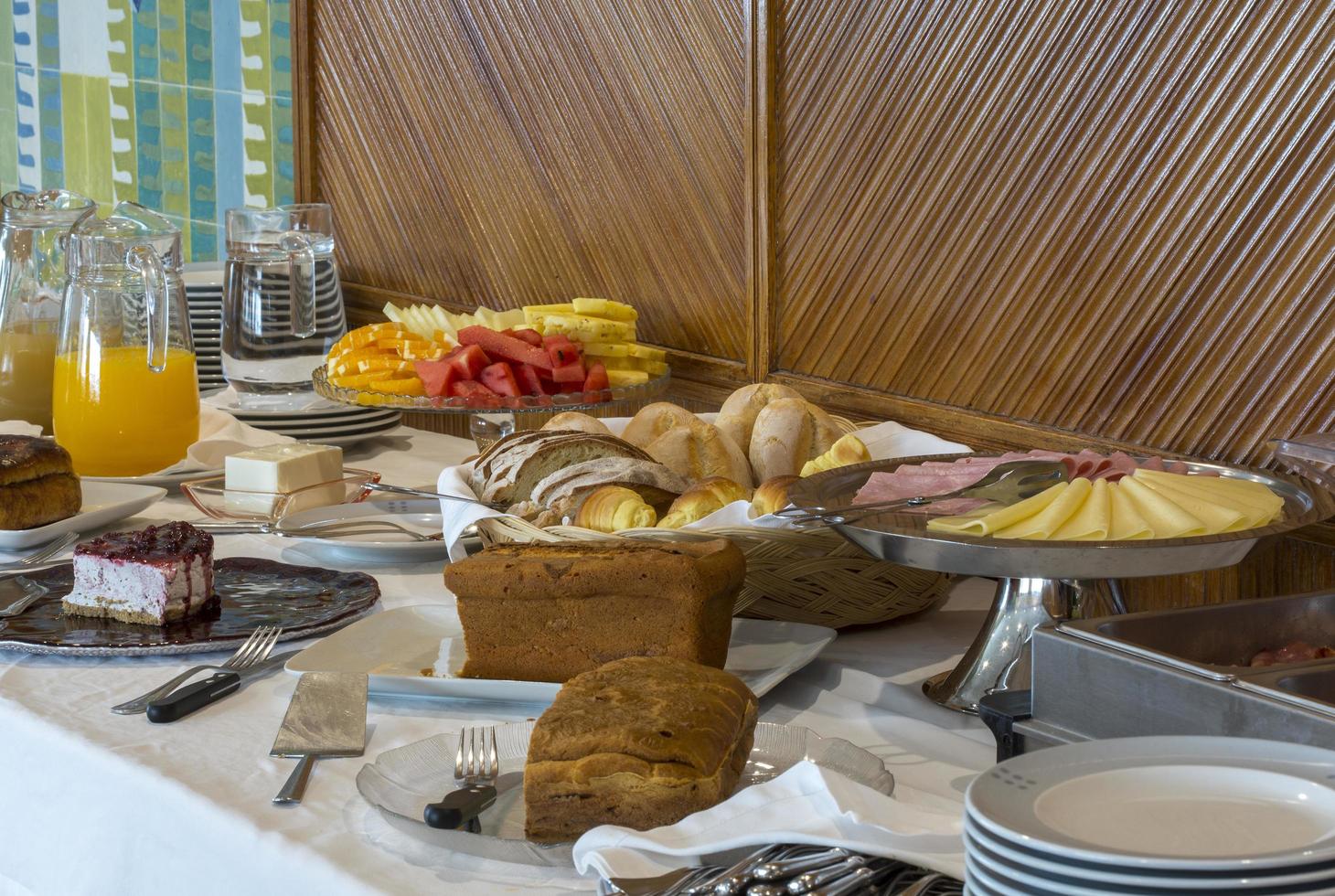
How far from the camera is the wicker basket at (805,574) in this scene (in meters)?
1.03

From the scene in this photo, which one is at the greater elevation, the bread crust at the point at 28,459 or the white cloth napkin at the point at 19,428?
the bread crust at the point at 28,459

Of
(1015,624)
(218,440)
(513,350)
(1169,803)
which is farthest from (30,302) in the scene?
(1169,803)

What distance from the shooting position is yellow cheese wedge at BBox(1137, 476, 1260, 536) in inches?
34.9

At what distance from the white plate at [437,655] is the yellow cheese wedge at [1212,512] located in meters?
0.27

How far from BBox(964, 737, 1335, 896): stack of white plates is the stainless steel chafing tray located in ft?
0.42

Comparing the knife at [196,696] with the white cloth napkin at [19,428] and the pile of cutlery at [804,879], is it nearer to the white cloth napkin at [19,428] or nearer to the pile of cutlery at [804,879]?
the pile of cutlery at [804,879]

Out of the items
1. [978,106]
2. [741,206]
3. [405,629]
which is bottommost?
[405,629]

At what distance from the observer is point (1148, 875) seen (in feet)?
1.45

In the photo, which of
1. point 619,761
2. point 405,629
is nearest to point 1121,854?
point 619,761

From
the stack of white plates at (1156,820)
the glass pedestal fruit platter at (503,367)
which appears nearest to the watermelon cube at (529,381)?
the glass pedestal fruit platter at (503,367)

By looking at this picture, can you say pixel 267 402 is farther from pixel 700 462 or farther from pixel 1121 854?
pixel 1121 854

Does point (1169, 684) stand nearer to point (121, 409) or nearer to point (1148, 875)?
Answer: point (1148, 875)

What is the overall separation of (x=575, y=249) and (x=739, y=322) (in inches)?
14.7

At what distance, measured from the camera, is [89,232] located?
5.30ft
